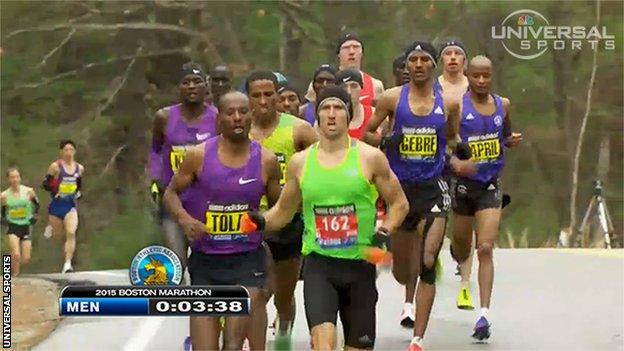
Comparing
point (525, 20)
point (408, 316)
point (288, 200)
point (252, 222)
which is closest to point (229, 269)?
point (252, 222)

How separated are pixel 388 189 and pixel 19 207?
10951 mm

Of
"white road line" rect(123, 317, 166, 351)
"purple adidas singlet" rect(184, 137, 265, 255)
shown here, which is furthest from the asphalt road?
"purple adidas singlet" rect(184, 137, 265, 255)

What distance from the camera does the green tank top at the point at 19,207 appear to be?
18781mm

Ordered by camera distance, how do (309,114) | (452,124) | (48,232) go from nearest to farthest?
1. (452,124)
2. (309,114)
3. (48,232)

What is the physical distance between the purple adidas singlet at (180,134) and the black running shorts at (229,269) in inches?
77.0

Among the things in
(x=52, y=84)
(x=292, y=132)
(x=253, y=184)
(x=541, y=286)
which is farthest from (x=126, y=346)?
(x=52, y=84)

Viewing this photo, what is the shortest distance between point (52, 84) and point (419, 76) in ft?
33.9

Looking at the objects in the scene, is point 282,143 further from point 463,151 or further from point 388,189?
point 463,151

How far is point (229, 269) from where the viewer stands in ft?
28.9

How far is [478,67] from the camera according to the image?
1149cm

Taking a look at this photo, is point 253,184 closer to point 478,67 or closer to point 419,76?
point 419,76

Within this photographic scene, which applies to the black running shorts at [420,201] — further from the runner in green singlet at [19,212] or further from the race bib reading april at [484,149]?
the runner in green singlet at [19,212]

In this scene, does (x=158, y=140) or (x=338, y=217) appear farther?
(x=158, y=140)

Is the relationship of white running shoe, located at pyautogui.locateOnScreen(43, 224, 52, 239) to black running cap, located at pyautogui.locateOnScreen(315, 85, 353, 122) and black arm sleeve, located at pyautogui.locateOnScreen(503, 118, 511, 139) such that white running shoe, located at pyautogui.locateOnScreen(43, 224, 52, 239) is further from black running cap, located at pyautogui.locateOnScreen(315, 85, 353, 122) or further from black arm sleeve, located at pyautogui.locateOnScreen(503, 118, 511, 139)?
black running cap, located at pyautogui.locateOnScreen(315, 85, 353, 122)
